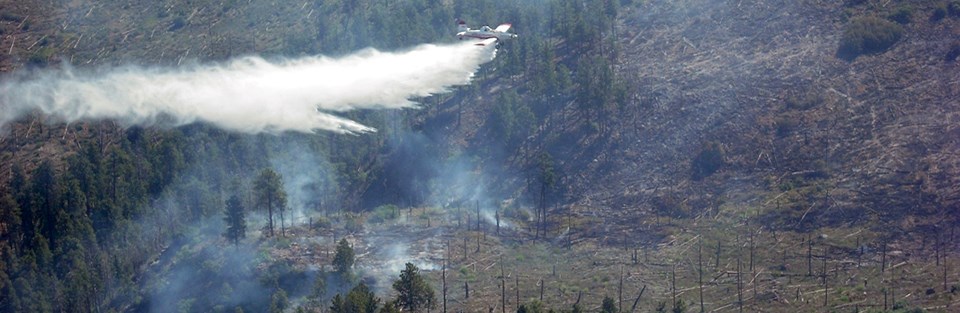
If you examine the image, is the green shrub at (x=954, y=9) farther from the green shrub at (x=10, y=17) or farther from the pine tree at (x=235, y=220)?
the green shrub at (x=10, y=17)

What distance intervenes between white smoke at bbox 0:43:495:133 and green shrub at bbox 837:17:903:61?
112ft

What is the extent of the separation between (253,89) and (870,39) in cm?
5584

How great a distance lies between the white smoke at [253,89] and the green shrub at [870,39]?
34287 mm

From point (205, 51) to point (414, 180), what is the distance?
33.3 metres

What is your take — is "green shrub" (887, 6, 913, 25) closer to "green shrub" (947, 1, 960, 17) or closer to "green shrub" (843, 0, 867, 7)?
"green shrub" (947, 1, 960, 17)

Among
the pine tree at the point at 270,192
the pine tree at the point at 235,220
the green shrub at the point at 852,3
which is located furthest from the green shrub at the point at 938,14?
the pine tree at the point at 235,220

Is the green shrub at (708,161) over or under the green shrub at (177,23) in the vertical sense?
under

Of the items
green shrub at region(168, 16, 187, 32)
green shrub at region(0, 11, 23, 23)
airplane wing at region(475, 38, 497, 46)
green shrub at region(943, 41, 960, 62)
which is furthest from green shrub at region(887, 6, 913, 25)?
green shrub at region(0, 11, 23, 23)

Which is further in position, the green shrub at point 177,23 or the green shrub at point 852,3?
the green shrub at point 177,23

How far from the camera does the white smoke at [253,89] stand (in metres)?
121

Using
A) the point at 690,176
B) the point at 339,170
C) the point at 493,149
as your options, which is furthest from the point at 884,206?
the point at 339,170

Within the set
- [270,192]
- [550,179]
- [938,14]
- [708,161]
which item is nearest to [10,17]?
[270,192]

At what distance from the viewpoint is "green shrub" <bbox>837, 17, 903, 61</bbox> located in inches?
5017

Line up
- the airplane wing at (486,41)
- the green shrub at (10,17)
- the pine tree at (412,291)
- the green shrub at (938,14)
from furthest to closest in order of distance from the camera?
the green shrub at (10,17) → the green shrub at (938,14) → the airplane wing at (486,41) → the pine tree at (412,291)
